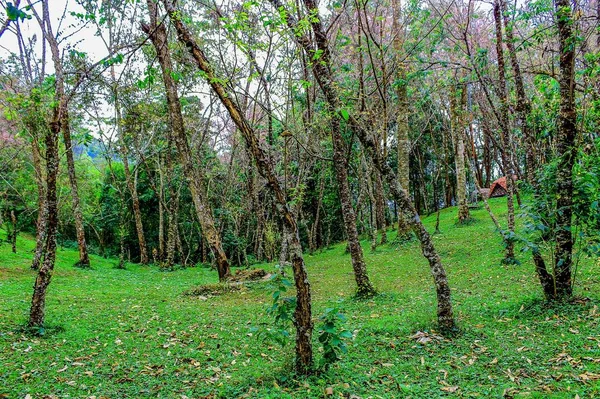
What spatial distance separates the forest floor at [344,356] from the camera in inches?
162

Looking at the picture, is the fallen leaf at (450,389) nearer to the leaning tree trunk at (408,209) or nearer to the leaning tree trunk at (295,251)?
the leaning tree trunk at (295,251)

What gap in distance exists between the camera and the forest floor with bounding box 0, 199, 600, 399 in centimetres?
412

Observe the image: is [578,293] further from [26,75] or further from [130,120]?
[130,120]

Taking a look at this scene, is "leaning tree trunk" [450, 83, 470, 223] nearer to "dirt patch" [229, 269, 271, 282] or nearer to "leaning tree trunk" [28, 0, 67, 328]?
"dirt patch" [229, 269, 271, 282]

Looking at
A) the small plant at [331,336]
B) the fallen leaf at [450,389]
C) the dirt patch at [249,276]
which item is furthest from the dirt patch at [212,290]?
the fallen leaf at [450,389]

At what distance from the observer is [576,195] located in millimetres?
5312

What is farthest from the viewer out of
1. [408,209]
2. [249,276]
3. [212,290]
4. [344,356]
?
[249,276]

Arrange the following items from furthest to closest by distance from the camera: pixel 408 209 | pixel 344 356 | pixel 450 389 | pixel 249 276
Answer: pixel 249 276 → pixel 408 209 → pixel 344 356 → pixel 450 389

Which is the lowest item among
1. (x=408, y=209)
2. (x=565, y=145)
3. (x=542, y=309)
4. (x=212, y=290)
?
(x=212, y=290)

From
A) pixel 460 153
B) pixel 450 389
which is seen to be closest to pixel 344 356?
pixel 450 389

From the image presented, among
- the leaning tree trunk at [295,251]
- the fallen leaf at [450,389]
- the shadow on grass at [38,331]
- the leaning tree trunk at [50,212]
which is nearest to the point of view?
the fallen leaf at [450,389]

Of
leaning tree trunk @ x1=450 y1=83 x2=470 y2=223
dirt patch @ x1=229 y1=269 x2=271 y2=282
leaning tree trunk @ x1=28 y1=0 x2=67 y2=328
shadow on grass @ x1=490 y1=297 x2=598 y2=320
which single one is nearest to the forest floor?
shadow on grass @ x1=490 y1=297 x2=598 y2=320

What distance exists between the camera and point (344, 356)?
507cm

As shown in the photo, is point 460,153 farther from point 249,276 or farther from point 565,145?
point 565,145
